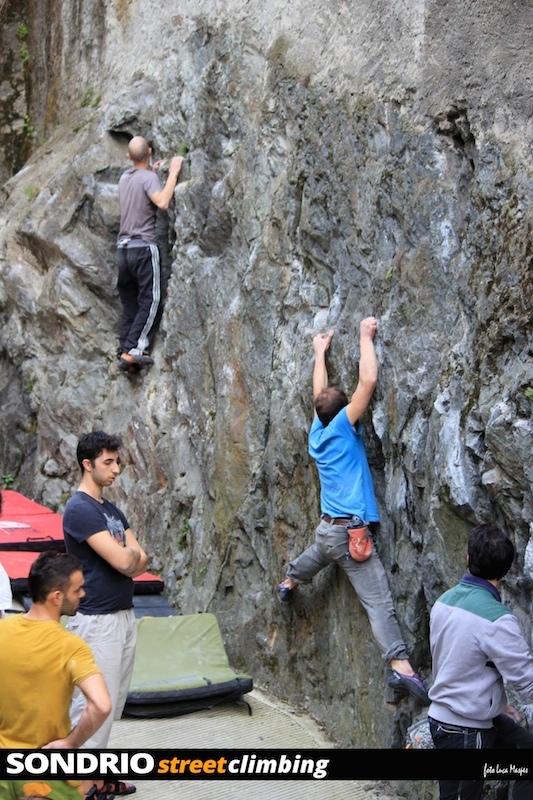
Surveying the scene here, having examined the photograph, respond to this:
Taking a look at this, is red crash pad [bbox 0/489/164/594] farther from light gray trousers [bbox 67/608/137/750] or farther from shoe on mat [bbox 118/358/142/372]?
light gray trousers [bbox 67/608/137/750]

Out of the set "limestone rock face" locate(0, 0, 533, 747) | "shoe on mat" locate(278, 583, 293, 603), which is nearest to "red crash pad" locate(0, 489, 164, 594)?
"limestone rock face" locate(0, 0, 533, 747)

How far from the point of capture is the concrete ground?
549 cm

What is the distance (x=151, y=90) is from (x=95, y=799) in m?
6.87

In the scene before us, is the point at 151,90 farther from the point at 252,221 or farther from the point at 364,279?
the point at 364,279

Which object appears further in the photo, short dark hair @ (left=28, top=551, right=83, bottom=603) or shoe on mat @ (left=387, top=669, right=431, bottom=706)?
shoe on mat @ (left=387, top=669, right=431, bottom=706)

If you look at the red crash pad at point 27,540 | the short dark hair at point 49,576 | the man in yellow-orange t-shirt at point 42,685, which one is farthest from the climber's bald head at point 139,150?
the man in yellow-orange t-shirt at point 42,685

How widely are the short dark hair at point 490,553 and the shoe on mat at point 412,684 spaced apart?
147cm

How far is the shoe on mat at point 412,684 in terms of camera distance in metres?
5.22

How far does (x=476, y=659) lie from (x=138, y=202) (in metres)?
6.31

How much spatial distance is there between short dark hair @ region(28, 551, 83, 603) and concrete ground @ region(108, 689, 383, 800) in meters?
2.20

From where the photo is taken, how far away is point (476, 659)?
3.89m

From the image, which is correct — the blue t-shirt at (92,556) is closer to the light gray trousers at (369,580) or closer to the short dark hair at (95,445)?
the short dark hair at (95,445)

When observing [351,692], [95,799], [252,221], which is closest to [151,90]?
[252,221]

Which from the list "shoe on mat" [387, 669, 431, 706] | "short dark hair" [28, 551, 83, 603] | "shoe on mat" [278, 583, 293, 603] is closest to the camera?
"short dark hair" [28, 551, 83, 603]
